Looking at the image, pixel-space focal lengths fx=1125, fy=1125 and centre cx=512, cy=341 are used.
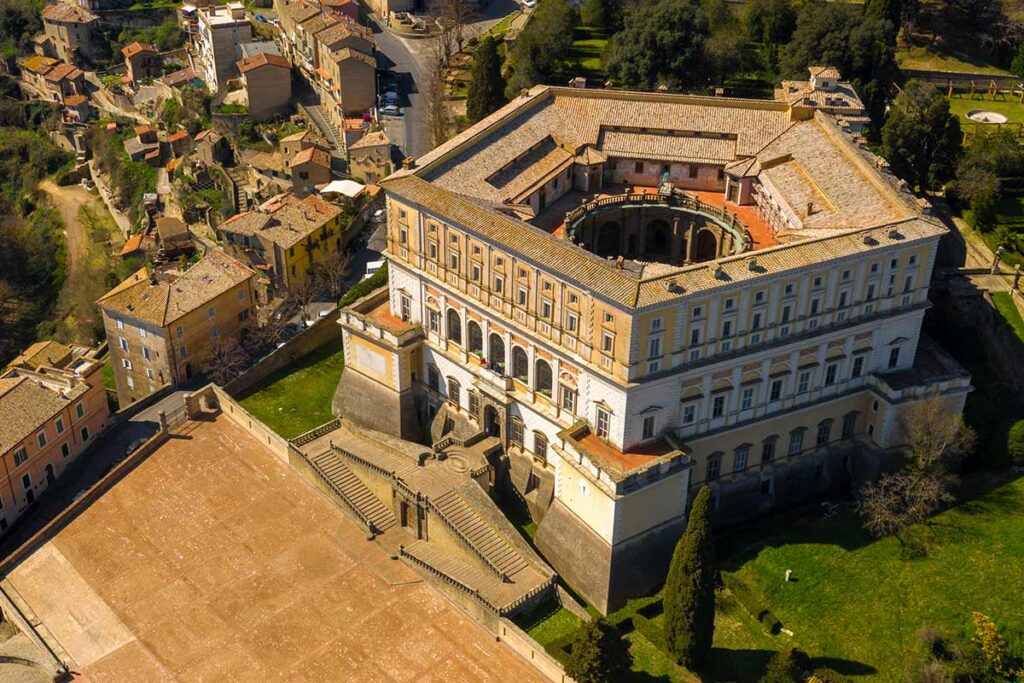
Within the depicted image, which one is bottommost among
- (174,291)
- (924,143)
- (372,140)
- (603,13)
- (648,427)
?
(174,291)

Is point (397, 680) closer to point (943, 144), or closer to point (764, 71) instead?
point (943, 144)

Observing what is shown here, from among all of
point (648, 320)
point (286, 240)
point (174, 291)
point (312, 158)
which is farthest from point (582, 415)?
point (312, 158)

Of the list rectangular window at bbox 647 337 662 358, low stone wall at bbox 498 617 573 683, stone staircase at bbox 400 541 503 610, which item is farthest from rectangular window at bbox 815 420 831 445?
low stone wall at bbox 498 617 573 683

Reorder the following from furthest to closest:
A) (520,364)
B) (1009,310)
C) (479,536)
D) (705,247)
A: 1. (705,247)
2. (1009,310)
3. (520,364)
4. (479,536)

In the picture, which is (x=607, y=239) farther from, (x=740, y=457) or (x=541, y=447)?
(x=740, y=457)

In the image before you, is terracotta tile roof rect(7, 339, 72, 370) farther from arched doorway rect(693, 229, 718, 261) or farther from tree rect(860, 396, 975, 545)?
tree rect(860, 396, 975, 545)

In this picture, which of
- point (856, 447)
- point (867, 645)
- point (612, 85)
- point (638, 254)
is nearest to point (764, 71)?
point (612, 85)
